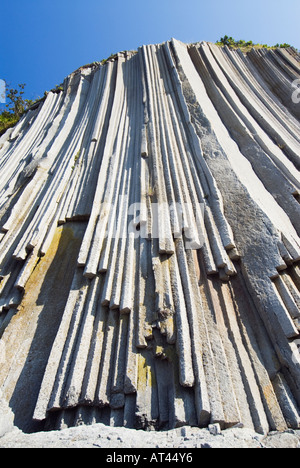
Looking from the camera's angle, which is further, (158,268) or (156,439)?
(158,268)

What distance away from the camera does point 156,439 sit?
7.27 ft

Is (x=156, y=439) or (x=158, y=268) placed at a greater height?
(x=158, y=268)

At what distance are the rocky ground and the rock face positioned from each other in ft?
0.65

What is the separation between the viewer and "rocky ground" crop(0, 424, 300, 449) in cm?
210

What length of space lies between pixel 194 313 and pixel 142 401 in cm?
104

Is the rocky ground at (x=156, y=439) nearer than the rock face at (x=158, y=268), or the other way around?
the rocky ground at (x=156, y=439)

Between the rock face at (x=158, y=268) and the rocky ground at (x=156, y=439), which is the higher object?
the rock face at (x=158, y=268)

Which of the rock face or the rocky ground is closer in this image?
the rocky ground

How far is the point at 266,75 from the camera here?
29.1 feet

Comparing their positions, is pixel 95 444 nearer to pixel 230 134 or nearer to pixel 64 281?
pixel 64 281

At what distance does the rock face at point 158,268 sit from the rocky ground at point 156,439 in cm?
20

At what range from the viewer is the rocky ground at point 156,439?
2100 mm

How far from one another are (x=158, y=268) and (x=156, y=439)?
1.94 meters
